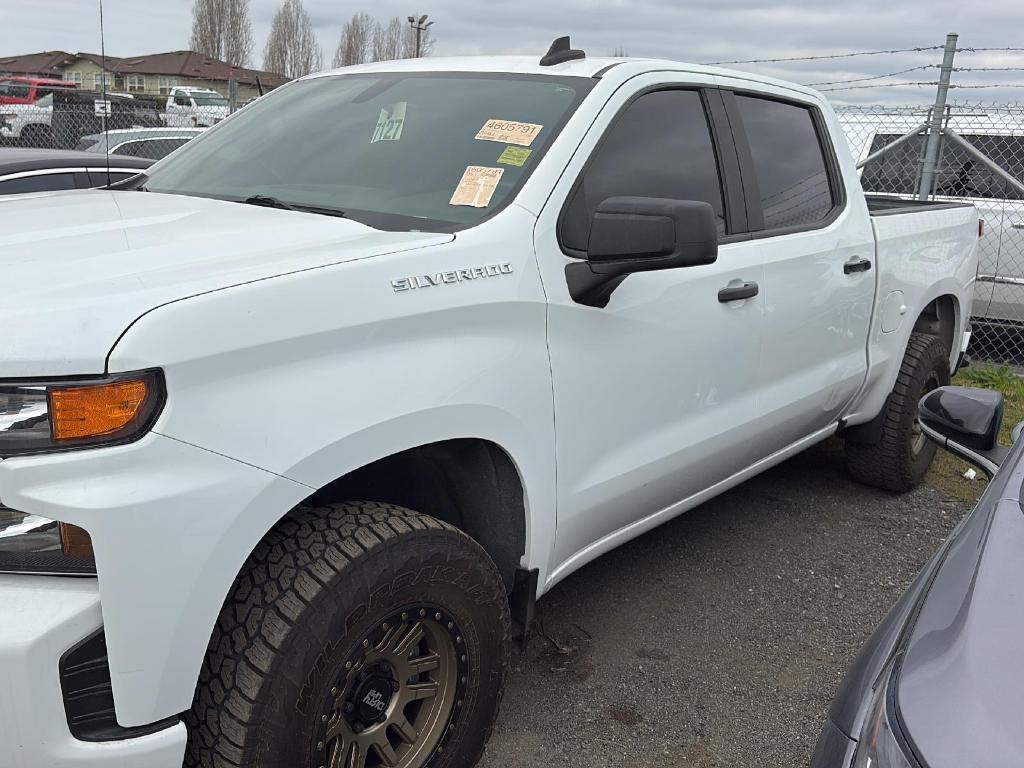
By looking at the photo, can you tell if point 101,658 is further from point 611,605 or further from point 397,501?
point 611,605

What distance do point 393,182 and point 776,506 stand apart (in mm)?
2682

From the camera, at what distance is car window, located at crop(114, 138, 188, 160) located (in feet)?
37.9

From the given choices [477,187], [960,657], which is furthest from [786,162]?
[960,657]

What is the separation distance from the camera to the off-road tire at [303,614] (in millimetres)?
1828

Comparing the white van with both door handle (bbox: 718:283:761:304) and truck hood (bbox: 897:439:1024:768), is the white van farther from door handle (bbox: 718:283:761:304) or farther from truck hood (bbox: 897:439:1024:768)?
truck hood (bbox: 897:439:1024:768)

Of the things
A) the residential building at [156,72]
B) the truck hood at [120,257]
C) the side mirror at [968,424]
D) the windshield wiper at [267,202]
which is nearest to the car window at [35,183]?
A: the truck hood at [120,257]

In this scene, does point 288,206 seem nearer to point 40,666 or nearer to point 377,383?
point 377,383

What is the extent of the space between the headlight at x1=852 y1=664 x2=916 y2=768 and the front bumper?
120cm

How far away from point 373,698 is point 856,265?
2628 mm

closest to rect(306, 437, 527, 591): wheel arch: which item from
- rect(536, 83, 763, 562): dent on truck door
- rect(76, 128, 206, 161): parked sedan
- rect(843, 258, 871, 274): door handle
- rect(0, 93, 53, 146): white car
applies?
rect(536, 83, 763, 562): dent on truck door

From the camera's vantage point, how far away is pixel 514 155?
262 cm

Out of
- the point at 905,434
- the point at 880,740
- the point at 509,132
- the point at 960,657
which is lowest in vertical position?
the point at 905,434

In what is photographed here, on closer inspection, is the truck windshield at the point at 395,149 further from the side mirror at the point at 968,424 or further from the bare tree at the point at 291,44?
the bare tree at the point at 291,44

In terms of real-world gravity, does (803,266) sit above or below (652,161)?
below
